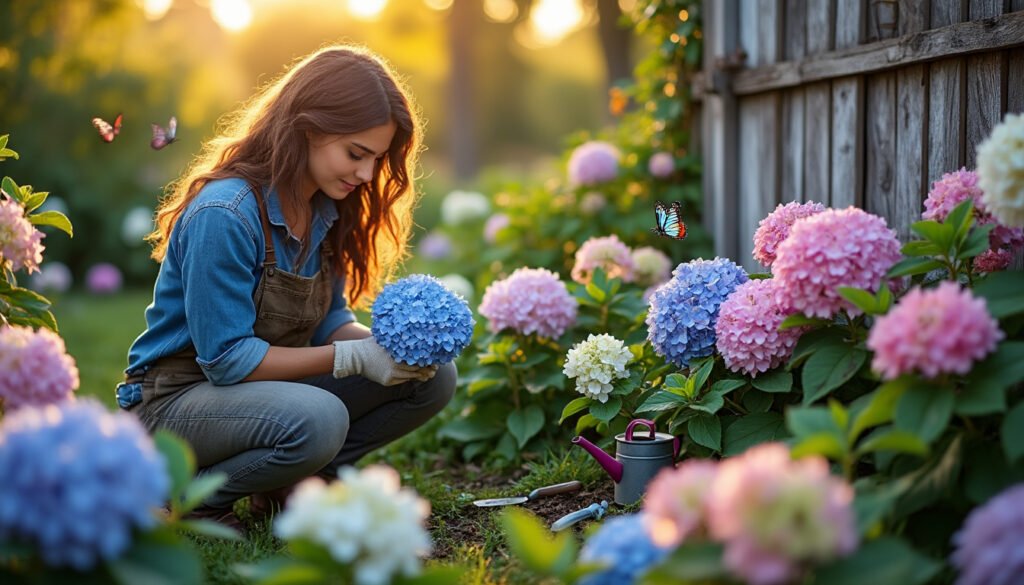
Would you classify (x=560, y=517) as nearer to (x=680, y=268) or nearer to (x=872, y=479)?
(x=680, y=268)

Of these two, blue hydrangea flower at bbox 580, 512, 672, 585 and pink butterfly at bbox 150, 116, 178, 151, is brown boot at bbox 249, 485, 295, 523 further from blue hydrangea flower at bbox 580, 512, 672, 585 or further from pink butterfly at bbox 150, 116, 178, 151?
blue hydrangea flower at bbox 580, 512, 672, 585

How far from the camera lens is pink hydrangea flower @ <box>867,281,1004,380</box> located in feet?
5.32

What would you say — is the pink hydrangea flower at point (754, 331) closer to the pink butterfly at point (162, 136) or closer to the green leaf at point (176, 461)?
the green leaf at point (176, 461)

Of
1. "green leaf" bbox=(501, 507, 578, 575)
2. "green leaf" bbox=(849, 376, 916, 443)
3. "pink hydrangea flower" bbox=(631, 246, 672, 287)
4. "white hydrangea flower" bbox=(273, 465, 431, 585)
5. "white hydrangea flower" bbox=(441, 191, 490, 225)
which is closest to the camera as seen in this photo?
"white hydrangea flower" bbox=(273, 465, 431, 585)

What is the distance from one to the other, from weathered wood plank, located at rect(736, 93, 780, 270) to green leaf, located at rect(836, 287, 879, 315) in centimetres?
192

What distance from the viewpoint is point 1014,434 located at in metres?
1.56

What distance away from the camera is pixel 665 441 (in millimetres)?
2525

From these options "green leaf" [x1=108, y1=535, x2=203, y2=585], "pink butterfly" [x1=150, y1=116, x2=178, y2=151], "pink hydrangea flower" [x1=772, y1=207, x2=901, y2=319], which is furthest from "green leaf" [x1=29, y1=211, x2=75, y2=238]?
"pink hydrangea flower" [x1=772, y1=207, x2=901, y2=319]

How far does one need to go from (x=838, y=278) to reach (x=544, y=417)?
1478 mm

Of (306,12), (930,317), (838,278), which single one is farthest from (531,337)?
(306,12)

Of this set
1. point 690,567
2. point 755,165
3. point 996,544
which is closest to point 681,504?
point 690,567

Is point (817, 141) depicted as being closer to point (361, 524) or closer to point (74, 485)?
point (361, 524)

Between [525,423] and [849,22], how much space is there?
177cm

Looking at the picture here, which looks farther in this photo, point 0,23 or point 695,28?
point 0,23
